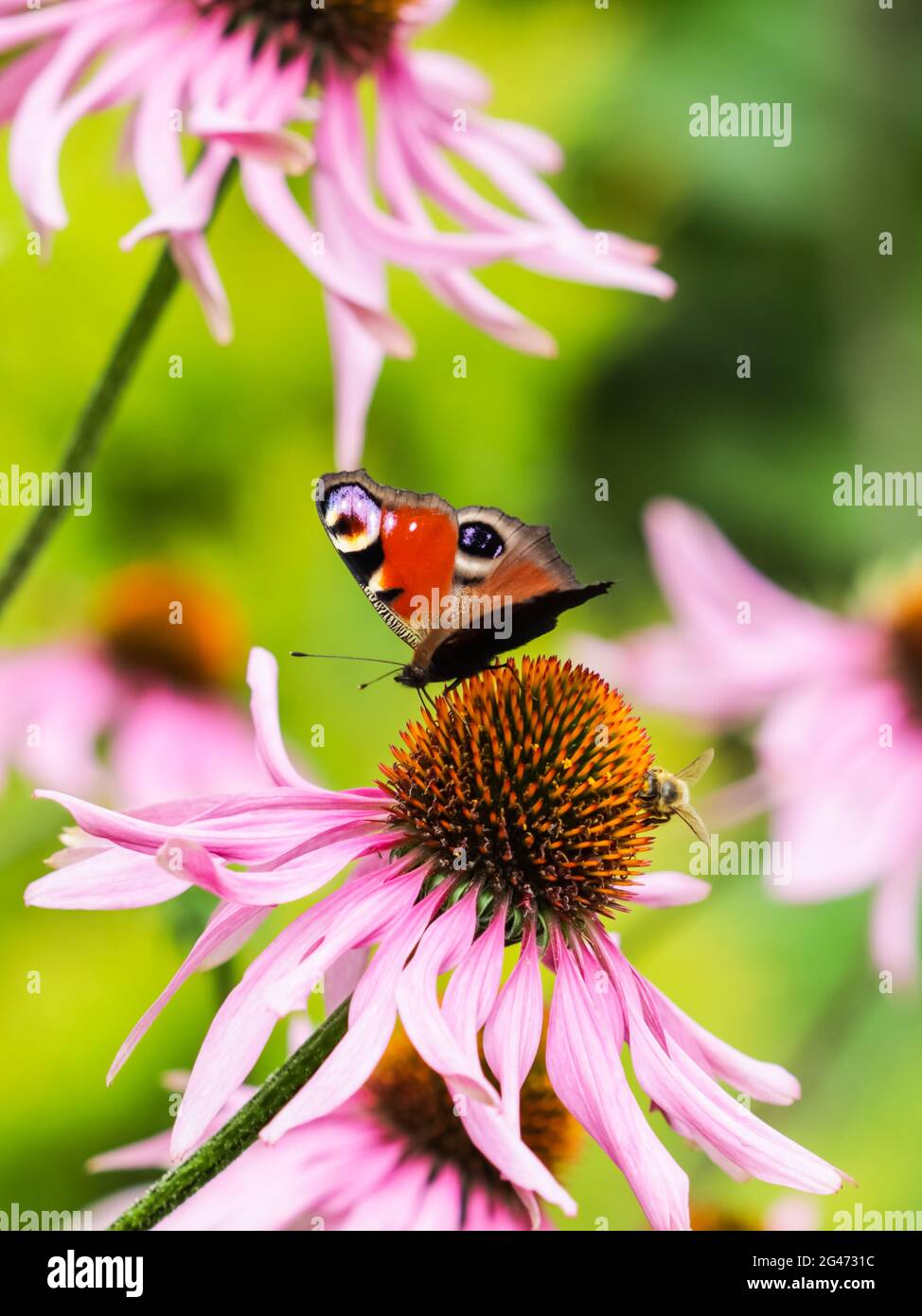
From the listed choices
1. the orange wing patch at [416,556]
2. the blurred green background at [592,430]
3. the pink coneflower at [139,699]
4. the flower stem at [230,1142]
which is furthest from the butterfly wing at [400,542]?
the pink coneflower at [139,699]

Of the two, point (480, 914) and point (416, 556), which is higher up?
point (416, 556)

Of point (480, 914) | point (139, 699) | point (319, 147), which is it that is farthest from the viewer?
point (139, 699)

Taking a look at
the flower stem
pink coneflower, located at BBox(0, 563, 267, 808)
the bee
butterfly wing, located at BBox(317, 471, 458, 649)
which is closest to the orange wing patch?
butterfly wing, located at BBox(317, 471, 458, 649)

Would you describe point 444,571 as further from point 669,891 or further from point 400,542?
point 669,891

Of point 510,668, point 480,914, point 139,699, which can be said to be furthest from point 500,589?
point 139,699

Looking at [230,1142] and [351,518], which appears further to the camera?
[351,518]

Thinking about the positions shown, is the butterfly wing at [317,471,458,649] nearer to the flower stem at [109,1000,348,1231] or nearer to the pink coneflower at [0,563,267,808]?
the flower stem at [109,1000,348,1231]

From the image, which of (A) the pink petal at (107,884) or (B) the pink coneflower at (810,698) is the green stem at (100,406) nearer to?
(A) the pink petal at (107,884)
